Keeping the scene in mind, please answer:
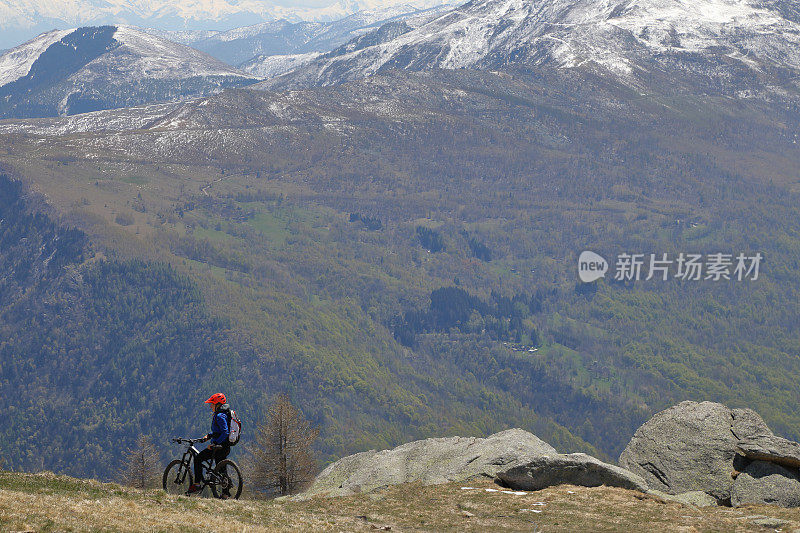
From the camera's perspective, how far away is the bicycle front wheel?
40.1m

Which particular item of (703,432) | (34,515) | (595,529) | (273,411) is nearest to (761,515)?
(595,529)

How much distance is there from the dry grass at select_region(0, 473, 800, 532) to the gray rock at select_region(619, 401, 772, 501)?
7280mm

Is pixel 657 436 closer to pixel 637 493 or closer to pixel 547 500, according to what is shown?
pixel 637 493

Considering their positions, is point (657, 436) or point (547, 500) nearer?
point (547, 500)

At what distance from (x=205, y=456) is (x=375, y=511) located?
11537mm

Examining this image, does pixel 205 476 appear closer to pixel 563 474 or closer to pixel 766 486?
pixel 563 474

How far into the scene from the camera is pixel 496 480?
5272 centimetres

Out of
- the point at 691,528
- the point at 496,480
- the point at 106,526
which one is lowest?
the point at 496,480

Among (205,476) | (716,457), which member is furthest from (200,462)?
(716,457)

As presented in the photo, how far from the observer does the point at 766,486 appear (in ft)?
163

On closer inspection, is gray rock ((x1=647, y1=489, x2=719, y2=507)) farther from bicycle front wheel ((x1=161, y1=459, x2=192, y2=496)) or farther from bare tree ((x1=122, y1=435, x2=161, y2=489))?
bare tree ((x1=122, y1=435, x2=161, y2=489))

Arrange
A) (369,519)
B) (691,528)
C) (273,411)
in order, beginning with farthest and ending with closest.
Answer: (273,411) < (369,519) < (691,528)

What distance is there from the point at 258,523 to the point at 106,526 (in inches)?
297

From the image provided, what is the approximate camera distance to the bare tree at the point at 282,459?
301 ft
